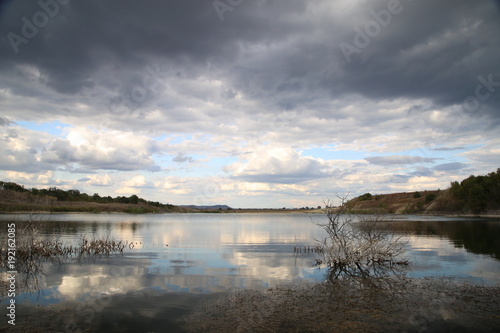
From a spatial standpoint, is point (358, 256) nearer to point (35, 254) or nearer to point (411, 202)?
point (35, 254)

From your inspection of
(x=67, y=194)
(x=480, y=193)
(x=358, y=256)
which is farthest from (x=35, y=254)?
(x=67, y=194)

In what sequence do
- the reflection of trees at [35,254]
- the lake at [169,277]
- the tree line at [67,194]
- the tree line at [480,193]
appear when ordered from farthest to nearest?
the tree line at [67,194], the tree line at [480,193], the reflection of trees at [35,254], the lake at [169,277]

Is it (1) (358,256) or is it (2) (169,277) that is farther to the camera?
(1) (358,256)

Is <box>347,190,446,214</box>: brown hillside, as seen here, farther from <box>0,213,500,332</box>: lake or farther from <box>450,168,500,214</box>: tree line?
<box>0,213,500,332</box>: lake

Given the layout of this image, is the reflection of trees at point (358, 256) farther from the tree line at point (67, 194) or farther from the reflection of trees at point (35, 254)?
the tree line at point (67, 194)

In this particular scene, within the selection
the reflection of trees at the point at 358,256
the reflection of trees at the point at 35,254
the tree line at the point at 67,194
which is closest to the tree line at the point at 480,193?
the reflection of trees at the point at 358,256

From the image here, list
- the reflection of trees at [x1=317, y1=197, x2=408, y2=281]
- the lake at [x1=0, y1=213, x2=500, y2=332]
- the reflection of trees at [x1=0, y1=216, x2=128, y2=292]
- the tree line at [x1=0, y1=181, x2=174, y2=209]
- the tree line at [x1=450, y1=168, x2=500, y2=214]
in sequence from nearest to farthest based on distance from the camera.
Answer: the lake at [x1=0, y1=213, x2=500, y2=332] → the reflection of trees at [x1=0, y1=216, x2=128, y2=292] → the reflection of trees at [x1=317, y1=197, x2=408, y2=281] → the tree line at [x1=450, y1=168, x2=500, y2=214] → the tree line at [x1=0, y1=181, x2=174, y2=209]

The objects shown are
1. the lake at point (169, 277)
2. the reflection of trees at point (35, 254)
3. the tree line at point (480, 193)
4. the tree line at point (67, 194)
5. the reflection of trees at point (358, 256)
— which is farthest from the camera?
the tree line at point (67, 194)

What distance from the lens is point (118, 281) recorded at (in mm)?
18969

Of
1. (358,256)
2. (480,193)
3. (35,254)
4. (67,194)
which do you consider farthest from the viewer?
(67,194)

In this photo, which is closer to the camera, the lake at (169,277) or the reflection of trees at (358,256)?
the lake at (169,277)

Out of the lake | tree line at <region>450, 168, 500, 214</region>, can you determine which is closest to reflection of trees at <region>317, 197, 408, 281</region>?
the lake

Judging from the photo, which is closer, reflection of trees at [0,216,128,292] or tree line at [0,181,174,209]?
reflection of trees at [0,216,128,292]

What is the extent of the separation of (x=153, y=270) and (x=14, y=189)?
16554 cm
